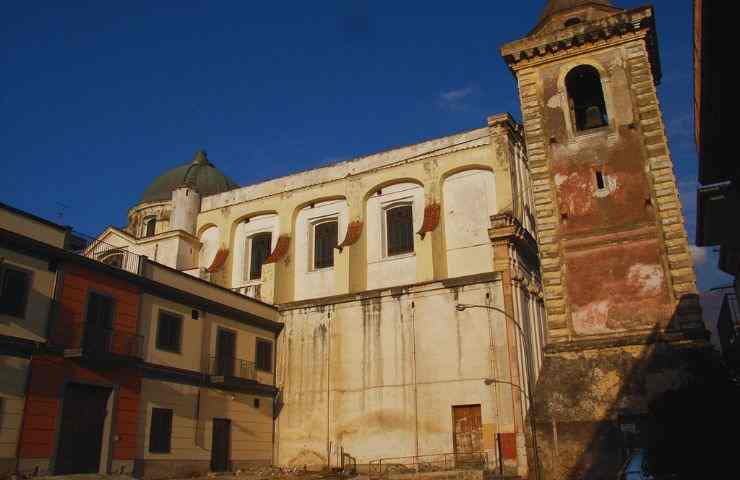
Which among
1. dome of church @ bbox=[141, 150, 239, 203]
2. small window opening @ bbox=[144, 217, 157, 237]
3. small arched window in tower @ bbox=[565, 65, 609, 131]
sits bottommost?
small arched window in tower @ bbox=[565, 65, 609, 131]

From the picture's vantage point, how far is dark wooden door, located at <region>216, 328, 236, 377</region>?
26.0 meters

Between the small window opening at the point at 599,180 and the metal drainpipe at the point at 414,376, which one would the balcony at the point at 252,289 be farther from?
the small window opening at the point at 599,180

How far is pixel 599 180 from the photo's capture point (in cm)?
2012

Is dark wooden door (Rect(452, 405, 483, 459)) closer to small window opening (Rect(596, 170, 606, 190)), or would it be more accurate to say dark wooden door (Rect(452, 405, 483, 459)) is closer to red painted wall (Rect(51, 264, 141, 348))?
small window opening (Rect(596, 170, 606, 190))

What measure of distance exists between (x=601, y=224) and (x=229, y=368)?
610 inches

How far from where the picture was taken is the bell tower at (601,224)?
17.1 meters

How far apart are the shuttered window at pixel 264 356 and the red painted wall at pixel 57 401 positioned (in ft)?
23.3

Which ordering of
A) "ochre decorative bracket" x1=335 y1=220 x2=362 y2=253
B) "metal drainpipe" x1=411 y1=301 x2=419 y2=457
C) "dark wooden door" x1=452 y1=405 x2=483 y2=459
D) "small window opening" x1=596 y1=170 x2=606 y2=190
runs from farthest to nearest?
"ochre decorative bracket" x1=335 y1=220 x2=362 y2=253 → "metal drainpipe" x1=411 y1=301 x2=419 y2=457 → "dark wooden door" x1=452 y1=405 x2=483 y2=459 → "small window opening" x1=596 y1=170 x2=606 y2=190

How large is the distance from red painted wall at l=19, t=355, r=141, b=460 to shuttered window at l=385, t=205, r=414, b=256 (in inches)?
515

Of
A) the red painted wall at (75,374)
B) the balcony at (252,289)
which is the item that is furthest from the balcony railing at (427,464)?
the balcony at (252,289)

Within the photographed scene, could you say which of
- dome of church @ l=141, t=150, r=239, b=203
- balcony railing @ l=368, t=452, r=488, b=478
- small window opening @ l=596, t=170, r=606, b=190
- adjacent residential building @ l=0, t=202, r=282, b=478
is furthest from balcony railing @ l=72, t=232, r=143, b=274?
small window opening @ l=596, t=170, r=606, b=190

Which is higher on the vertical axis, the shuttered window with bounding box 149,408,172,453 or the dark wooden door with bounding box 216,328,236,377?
the dark wooden door with bounding box 216,328,236,377

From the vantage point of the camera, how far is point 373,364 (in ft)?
90.8

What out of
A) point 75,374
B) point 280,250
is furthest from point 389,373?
point 75,374
